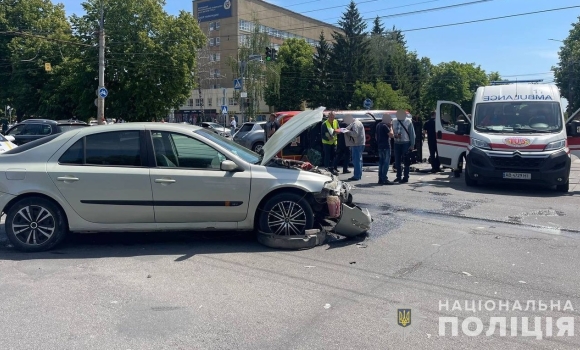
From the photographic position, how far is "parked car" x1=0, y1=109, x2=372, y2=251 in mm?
6590

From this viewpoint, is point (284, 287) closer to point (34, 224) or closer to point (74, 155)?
point (74, 155)

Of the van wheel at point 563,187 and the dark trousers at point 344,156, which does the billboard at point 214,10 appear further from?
the van wheel at point 563,187

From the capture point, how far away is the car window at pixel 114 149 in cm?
671

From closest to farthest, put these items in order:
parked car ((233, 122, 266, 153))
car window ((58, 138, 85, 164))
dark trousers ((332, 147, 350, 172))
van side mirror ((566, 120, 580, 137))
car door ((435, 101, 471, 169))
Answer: car window ((58, 138, 85, 164)) → van side mirror ((566, 120, 580, 137)) → car door ((435, 101, 471, 169)) → dark trousers ((332, 147, 350, 172)) → parked car ((233, 122, 266, 153))

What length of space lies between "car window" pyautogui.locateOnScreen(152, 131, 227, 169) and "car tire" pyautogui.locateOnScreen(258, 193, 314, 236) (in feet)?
2.75

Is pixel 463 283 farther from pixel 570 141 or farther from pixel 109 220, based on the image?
pixel 570 141

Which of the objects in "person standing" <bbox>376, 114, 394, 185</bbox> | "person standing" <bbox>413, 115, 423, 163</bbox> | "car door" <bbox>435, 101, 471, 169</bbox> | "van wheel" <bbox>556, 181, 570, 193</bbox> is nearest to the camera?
"van wheel" <bbox>556, 181, 570, 193</bbox>

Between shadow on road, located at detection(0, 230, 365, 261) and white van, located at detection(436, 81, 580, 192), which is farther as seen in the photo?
white van, located at detection(436, 81, 580, 192)

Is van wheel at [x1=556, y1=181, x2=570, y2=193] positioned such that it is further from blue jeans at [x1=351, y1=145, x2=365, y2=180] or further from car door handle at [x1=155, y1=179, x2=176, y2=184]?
car door handle at [x1=155, y1=179, x2=176, y2=184]

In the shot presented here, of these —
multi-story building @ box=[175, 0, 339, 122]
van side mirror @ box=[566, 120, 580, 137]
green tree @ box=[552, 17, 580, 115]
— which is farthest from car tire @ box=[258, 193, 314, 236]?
multi-story building @ box=[175, 0, 339, 122]

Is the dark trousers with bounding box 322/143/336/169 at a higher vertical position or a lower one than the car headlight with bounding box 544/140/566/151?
lower

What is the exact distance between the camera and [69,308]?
4.88 metres

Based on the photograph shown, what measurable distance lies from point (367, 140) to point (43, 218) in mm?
12118

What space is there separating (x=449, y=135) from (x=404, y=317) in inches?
402
